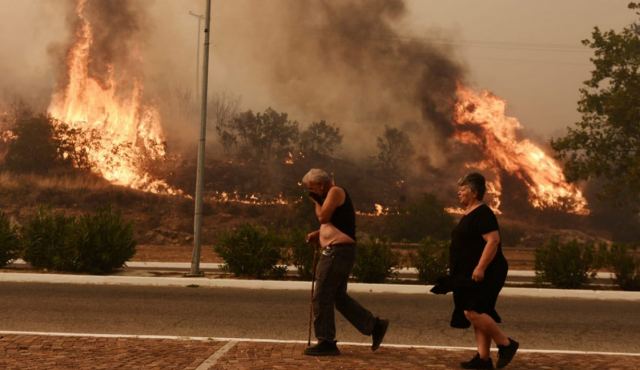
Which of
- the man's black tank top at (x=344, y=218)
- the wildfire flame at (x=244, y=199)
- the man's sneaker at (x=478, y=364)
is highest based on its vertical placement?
the wildfire flame at (x=244, y=199)

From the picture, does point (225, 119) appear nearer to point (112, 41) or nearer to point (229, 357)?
point (112, 41)

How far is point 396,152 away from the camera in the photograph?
80.2 meters

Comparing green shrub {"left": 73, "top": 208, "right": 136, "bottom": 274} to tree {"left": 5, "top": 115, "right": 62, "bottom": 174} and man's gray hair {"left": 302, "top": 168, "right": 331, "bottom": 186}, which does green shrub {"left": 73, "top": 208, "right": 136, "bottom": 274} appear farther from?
tree {"left": 5, "top": 115, "right": 62, "bottom": 174}

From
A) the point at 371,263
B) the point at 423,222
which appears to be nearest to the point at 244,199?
the point at 423,222

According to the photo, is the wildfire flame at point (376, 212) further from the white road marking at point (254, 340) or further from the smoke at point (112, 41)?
the white road marking at point (254, 340)

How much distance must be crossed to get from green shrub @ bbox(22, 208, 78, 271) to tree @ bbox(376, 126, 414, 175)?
64.2 meters

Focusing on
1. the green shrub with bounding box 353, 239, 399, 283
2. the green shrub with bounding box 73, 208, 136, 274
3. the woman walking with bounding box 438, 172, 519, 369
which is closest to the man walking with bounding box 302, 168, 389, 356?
the woman walking with bounding box 438, 172, 519, 369

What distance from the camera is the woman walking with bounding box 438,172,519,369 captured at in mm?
6000

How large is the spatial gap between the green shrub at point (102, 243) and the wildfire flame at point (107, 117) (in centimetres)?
4627

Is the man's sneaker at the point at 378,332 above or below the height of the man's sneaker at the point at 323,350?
above

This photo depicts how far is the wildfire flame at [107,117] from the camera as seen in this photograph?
63.8m

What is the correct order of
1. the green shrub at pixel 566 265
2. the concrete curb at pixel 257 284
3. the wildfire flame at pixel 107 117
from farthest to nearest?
the wildfire flame at pixel 107 117 → the green shrub at pixel 566 265 → the concrete curb at pixel 257 284

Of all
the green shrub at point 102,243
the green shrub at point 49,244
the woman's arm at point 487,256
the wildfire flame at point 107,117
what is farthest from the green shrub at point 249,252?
the wildfire flame at point 107,117

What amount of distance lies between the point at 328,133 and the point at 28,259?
65.8 m
